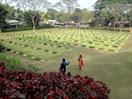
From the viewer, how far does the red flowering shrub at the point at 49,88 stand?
5.25m

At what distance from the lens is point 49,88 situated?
5.80 meters

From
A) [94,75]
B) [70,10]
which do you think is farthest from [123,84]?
[70,10]

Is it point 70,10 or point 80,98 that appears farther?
point 70,10

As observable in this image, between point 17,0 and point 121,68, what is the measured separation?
61200 millimetres

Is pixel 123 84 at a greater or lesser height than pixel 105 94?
lesser

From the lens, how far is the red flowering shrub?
17.2 feet

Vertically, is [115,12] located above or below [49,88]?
below

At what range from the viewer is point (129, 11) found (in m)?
75.8

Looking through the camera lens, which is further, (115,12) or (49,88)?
(115,12)

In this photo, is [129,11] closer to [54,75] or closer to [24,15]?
[24,15]

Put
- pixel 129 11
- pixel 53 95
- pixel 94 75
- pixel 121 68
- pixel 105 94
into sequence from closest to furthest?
pixel 53 95, pixel 105 94, pixel 94 75, pixel 121 68, pixel 129 11

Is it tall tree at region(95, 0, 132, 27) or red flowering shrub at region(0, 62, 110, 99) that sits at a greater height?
red flowering shrub at region(0, 62, 110, 99)

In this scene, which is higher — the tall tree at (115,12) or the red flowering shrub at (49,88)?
the red flowering shrub at (49,88)

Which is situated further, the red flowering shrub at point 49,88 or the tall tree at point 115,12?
the tall tree at point 115,12
